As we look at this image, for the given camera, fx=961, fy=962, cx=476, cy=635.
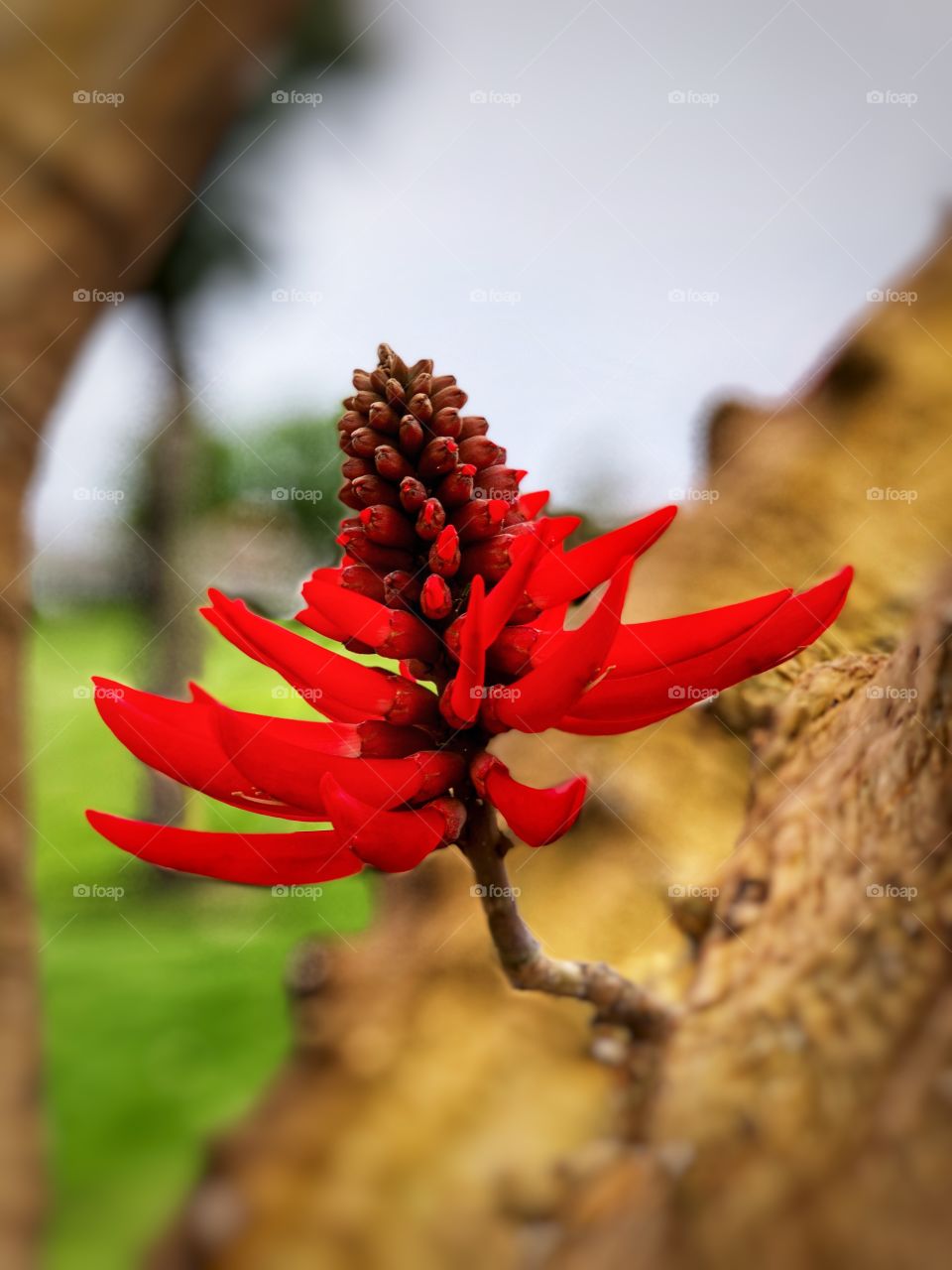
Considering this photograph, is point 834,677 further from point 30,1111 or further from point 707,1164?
point 30,1111

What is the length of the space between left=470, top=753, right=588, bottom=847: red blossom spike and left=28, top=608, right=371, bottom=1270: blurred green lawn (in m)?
0.29

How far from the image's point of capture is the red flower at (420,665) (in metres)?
0.24

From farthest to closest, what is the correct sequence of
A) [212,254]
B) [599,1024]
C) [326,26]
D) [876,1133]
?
1. [212,254]
2. [326,26]
3. [599,1024]
4. [876,1133]

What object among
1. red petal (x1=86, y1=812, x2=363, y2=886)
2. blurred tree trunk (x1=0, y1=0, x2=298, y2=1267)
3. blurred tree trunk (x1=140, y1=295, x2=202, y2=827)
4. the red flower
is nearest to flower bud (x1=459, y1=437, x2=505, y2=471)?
the red flower

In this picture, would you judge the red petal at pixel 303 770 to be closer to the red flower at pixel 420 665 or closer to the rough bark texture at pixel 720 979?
the red flower at pixel 420 665

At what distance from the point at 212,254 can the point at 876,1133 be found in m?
1.29

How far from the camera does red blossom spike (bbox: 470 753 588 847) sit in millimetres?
227

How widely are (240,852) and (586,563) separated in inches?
4.7

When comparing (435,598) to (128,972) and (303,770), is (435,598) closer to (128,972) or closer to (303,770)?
(303,770)

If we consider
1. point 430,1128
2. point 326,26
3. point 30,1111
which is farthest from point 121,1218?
point 326,26

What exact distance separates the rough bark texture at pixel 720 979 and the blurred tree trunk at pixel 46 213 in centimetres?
10

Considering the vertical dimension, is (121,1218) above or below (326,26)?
below

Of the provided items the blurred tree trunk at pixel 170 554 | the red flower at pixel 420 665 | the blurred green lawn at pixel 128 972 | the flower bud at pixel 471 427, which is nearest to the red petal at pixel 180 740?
the red flower at pixel 420 665

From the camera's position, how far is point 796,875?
0.29 meters
